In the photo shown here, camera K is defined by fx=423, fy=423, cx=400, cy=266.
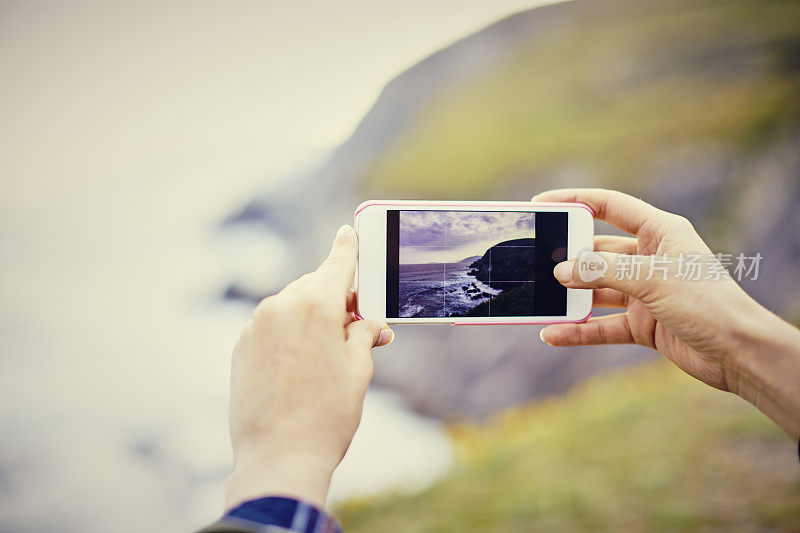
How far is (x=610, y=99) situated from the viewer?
2.92 feet

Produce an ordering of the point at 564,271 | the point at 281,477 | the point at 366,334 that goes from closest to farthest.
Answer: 1. the point at 281,477
2. the point at 366,334
3. the point at 564,271

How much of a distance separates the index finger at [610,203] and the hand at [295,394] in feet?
1.42

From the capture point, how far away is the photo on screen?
2.15ft

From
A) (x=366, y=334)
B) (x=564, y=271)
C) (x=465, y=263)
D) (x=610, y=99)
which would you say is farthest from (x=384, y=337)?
(x=610, y=99)

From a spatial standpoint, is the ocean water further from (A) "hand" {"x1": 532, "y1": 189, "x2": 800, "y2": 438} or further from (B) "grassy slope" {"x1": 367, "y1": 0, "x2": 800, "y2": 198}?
(B) "grassy slope" {"x1": 367, "y1": 0, "x2": 800, "y2": 198}

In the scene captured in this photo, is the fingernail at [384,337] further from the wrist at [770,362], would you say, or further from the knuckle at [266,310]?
the wrist at [770,362]

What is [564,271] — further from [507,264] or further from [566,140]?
[566,140]

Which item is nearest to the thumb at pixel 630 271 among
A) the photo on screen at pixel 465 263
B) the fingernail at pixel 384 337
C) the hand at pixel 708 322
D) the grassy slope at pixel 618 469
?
the hand at pixel 708 322

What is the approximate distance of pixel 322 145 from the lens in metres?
0.84

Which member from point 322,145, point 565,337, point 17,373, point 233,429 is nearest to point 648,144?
point 565,337

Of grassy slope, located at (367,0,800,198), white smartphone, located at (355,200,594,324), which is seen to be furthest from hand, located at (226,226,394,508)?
grassy slope, located at (367,0,800,198)

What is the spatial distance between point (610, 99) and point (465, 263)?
0.54m

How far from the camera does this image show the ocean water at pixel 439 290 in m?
0.66

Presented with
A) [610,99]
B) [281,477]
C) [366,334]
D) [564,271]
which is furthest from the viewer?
[610,99]
